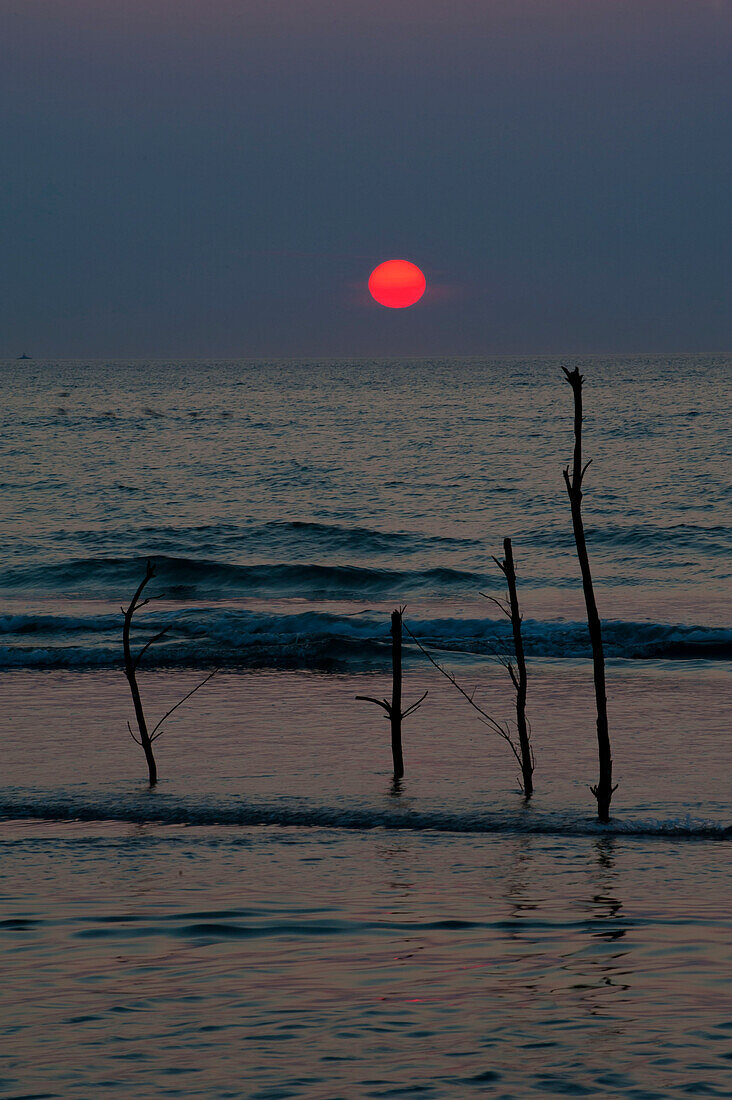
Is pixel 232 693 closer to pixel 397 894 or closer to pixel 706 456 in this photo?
pixel 397 894

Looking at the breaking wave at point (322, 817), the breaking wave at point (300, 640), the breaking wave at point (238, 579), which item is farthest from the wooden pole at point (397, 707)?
the breaking wave at point (238, 579)

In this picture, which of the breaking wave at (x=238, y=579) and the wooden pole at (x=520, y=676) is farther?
the breaking wave at (x=238, y=579)

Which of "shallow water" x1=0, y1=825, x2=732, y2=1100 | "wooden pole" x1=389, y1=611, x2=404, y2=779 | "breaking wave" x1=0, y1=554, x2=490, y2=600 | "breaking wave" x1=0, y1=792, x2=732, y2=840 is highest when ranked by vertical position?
"breaking wave" x1=0, y1=554, x2=490, y2=600

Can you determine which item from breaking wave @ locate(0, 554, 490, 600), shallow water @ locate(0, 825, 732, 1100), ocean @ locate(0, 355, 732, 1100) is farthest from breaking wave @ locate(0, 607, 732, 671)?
shallow water @ locate(0, 825, 732, 1100)

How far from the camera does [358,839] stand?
1077cm

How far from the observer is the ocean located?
20.2 ft

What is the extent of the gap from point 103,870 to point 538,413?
287 ft

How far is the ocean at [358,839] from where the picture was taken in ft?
20.2

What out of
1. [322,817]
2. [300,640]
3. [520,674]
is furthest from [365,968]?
[300,640]

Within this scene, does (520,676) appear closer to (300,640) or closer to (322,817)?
(322,817)

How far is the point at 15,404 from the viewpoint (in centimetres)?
11850

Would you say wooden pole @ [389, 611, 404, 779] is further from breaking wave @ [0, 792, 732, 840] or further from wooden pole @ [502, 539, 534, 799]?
wooden pole @ [502, 539, 534, 799]

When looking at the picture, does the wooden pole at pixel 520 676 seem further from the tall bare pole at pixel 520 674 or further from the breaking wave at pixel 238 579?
the breaking wave at pixel 238 579

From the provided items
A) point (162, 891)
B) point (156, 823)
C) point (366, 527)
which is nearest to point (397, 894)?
point (162, 891)
